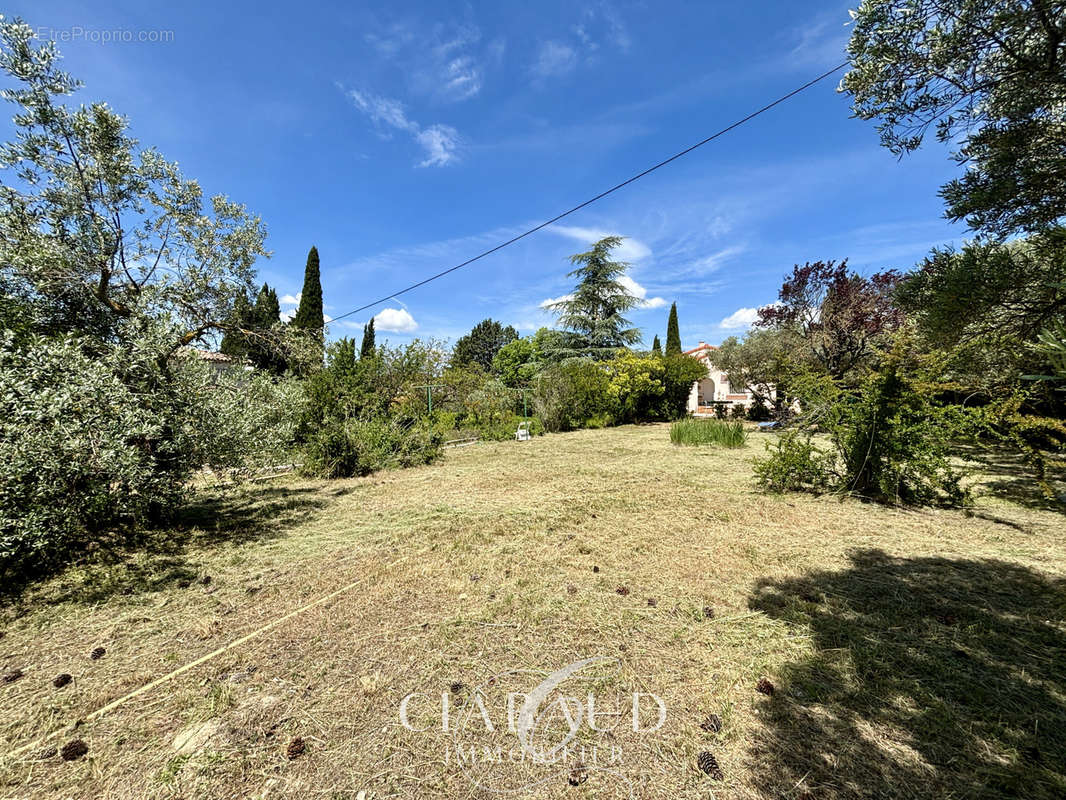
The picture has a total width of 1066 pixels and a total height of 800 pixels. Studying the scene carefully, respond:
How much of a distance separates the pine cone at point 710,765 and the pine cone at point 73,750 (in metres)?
2.32

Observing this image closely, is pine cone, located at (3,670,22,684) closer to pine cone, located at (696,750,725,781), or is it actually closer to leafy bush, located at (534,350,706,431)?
pine cone, located at (696,750,725,781)

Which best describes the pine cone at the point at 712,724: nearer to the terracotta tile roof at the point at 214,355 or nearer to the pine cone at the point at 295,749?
the pine cone at the point at 295,749

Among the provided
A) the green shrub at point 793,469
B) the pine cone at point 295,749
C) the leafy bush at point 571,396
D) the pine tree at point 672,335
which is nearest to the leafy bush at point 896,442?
the green shrub at point 793,469

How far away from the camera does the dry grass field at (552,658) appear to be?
146cm

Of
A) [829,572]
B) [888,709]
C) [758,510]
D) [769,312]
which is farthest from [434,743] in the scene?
[769,312]

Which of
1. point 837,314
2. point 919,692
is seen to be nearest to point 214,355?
point 919,692

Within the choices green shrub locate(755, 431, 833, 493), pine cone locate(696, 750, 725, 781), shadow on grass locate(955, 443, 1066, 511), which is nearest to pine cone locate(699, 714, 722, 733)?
pine cone locate(696, 750, 725, 781)

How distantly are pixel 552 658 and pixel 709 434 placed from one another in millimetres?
8520

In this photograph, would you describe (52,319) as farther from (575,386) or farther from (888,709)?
(575,386)

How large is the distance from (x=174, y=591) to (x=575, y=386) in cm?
1223

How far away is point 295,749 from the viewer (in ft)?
5.05

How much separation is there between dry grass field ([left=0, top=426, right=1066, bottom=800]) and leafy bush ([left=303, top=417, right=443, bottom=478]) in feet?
9.29

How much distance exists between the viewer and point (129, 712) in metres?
1.73

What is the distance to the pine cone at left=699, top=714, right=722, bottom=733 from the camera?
1.65 meters
